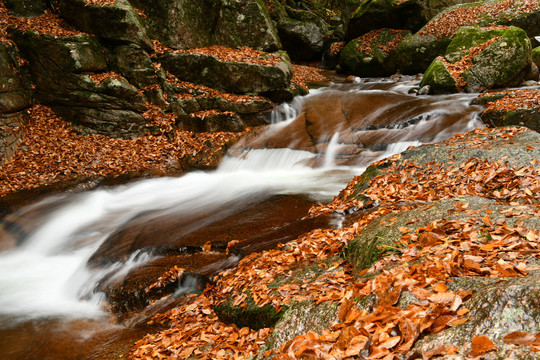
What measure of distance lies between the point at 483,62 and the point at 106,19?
44.8 feet

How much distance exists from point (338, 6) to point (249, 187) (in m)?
26.1

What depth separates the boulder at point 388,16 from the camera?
653 inches

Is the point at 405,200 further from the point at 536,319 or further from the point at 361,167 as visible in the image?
the point at 361,167

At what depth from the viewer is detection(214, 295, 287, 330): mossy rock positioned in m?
3.18

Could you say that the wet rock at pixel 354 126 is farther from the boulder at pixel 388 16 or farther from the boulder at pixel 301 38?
the boulder at pixel 301 38

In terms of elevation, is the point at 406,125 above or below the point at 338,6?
below

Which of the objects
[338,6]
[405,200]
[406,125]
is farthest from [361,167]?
[338,6]

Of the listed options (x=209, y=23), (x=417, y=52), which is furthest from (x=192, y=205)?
(x=417, y=52)

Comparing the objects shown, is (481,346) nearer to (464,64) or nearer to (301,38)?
(464,64)

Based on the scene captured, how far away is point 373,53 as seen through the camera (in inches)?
679

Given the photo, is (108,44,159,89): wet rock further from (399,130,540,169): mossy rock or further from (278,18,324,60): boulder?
(278,18,324,60): boulder

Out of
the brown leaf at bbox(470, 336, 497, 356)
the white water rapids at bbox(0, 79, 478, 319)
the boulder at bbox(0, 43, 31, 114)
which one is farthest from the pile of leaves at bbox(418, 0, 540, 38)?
the boulder at bbox(0, 43, 31, 114)

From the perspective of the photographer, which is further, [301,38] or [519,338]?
[301,38]

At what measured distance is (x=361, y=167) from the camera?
9.06m
